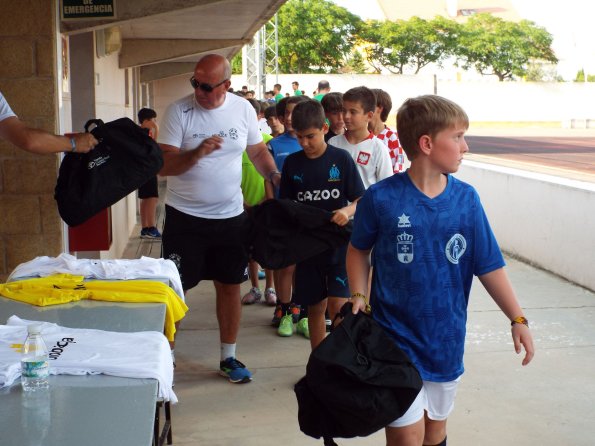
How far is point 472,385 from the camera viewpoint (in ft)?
18.6

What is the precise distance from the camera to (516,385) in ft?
18.6

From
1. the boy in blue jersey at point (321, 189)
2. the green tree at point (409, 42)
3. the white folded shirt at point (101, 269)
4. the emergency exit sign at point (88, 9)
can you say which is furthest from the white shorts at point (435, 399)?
the green tree at point (409, 42)

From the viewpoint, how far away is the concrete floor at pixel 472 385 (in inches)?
190

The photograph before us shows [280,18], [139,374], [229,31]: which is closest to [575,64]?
[280,18]

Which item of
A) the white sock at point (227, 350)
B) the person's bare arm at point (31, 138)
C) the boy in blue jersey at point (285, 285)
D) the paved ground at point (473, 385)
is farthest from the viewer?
the boy in blue jersey at point (285, 285)

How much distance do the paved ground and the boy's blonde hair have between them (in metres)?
2.12

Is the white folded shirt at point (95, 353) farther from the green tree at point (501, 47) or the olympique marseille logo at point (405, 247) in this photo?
the green tree at point (501, 47)

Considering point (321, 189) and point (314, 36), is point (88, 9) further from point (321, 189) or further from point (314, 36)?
point (314, 36)

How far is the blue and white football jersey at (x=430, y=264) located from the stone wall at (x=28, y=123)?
10.5 feet

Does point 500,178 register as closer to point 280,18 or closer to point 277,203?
point 277,203

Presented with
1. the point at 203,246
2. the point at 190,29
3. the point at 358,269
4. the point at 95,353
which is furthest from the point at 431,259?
the point at 190,29

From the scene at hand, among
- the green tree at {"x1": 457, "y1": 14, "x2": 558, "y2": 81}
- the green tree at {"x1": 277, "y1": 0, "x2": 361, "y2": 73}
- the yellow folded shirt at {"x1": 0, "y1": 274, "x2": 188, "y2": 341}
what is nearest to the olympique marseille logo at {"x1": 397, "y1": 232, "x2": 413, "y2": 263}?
the yellow folded shirt at {"x1": 0, "y1": 274, "x2": 188, "y2": 341}

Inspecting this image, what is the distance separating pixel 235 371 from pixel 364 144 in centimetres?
181

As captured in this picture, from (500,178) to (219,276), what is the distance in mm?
5996
